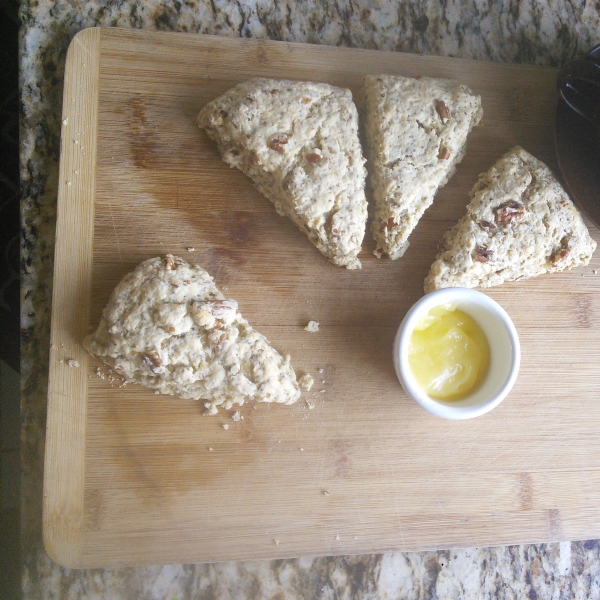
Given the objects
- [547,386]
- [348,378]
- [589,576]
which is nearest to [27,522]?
[348,378]

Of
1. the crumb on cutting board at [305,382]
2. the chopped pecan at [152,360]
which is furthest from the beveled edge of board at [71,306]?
the crumb on cutting board at [305,382]

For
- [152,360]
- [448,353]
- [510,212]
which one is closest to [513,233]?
[510,212]

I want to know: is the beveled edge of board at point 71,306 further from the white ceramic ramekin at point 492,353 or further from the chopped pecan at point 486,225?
the chopped pecan at point 486,225

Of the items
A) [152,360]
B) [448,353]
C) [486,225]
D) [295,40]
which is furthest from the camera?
[295,40]

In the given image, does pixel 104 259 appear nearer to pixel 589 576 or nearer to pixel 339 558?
pixel 339 558

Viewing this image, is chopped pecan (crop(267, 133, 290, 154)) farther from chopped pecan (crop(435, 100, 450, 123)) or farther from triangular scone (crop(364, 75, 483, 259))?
chopped pecan (crop(435, 100, 450, 123))

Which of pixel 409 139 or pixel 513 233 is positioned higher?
pixel 409 139

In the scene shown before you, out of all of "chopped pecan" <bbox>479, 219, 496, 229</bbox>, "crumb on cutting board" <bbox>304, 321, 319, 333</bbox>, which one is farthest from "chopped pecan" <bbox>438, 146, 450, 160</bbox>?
"crumb on cutting board" <bbox>304, 321, 319, 333</bbox>

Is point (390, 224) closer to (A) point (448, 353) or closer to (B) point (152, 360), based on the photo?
(A) point (448, 353)
